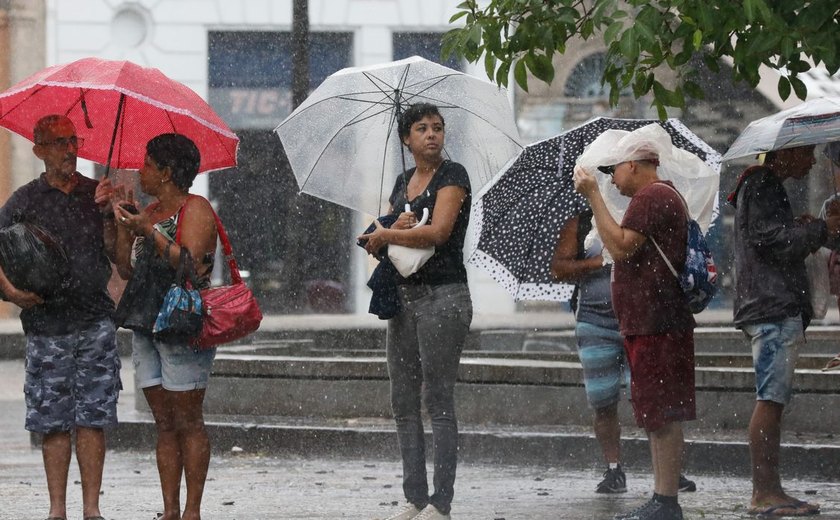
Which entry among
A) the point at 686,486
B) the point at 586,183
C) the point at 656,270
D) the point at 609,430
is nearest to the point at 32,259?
the point at 586,183

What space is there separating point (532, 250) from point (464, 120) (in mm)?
1441

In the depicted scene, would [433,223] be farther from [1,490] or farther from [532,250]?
[1,490]

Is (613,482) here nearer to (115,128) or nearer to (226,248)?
(226,248)

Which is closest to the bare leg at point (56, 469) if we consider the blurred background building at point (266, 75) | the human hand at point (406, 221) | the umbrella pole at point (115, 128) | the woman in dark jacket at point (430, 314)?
the umbrella pole at point (115, 128)

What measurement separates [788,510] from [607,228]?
5.76 ft

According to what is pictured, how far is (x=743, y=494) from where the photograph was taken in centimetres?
830

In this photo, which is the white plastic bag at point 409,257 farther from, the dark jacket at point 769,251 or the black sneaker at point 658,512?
the dark jacket at point 769,251

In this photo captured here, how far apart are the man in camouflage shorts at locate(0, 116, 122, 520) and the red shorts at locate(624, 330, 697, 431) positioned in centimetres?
230

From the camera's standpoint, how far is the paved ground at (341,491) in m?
7.67

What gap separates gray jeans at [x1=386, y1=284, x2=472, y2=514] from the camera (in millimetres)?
6984

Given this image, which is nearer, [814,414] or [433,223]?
[433,223]

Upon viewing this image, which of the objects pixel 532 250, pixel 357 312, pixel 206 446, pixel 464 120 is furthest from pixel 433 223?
pixel 357 312

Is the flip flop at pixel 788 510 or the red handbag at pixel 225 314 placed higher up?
the red handbag at pixel 225 314

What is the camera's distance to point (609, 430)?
8.29 meters
